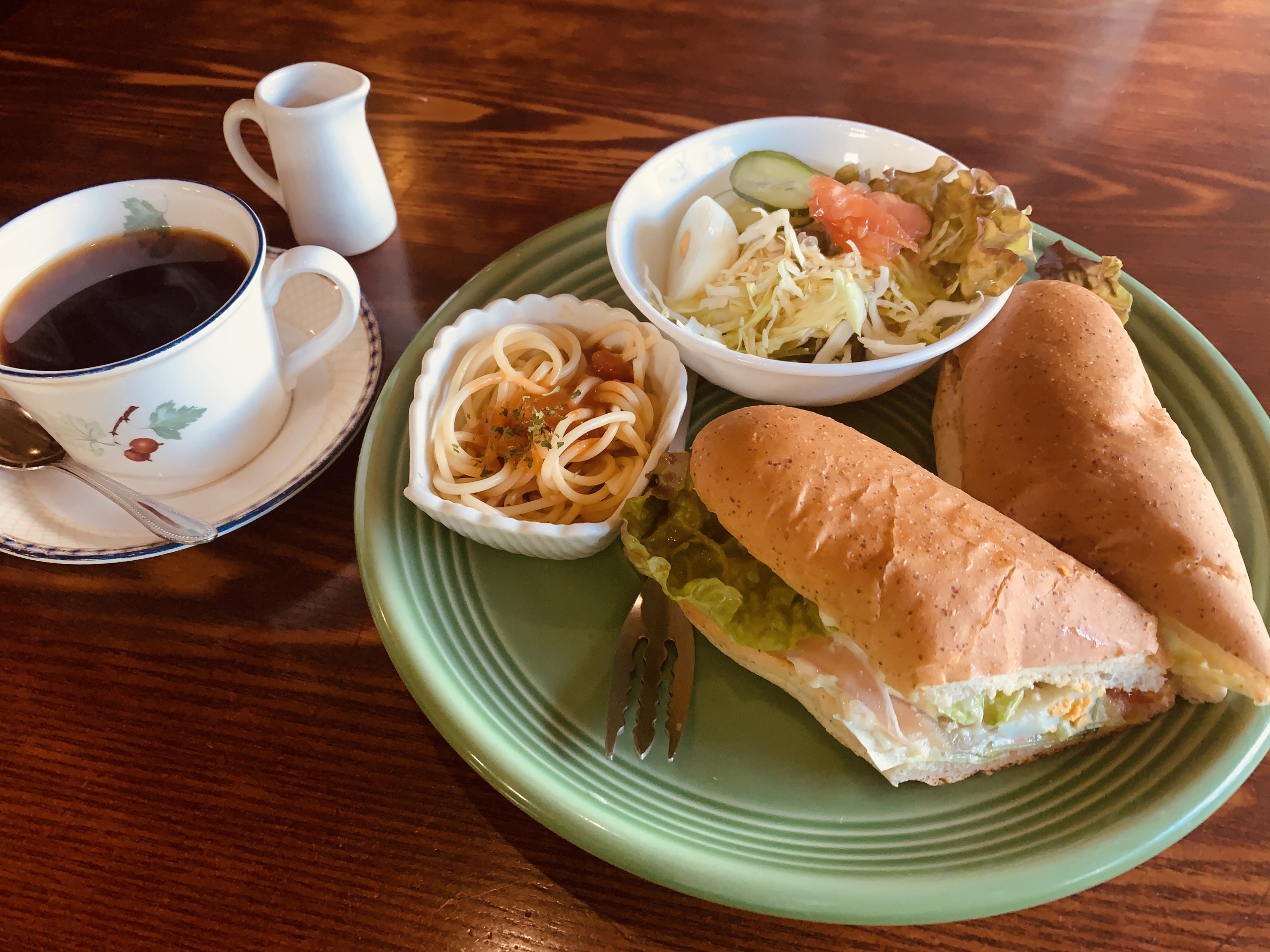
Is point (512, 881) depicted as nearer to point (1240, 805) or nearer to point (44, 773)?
point (44, 773)

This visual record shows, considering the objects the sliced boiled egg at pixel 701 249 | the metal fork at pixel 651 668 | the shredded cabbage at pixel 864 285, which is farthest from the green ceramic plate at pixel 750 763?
the sliced boiled egg at pixel 701 249

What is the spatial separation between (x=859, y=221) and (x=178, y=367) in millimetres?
1435

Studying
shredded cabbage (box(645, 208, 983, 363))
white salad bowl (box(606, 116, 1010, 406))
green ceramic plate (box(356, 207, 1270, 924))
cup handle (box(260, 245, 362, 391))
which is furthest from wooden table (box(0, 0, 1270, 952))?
shredded cabbage (box(645, 208, 983, 363))

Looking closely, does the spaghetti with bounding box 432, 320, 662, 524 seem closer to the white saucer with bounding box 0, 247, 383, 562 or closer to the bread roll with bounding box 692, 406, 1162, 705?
the white saucer with bounding box 0, 247, 383, 562

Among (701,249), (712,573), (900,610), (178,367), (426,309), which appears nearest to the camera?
(900,610)

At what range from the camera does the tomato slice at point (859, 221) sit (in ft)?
→ 5.83

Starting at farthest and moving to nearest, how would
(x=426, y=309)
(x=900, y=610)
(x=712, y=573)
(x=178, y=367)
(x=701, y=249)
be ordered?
(x=426, y=309) < (x=701, y=249) < (x=712, y=573) < (x=178, y=367) < (x=900, y=610)

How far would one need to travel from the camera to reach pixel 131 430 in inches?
55.0

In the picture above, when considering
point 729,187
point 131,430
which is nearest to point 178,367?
A: point 131,430

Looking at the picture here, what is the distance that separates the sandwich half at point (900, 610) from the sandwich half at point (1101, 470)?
0.07m

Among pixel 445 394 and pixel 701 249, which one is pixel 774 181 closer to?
pixel 701 249

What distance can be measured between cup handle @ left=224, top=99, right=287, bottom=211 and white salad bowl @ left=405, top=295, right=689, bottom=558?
709 mm

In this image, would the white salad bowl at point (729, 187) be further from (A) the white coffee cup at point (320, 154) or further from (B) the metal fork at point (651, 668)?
(A) the white coffee cup at point (320, 154)

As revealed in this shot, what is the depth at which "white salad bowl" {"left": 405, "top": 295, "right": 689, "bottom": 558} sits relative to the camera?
1433 millimetres
